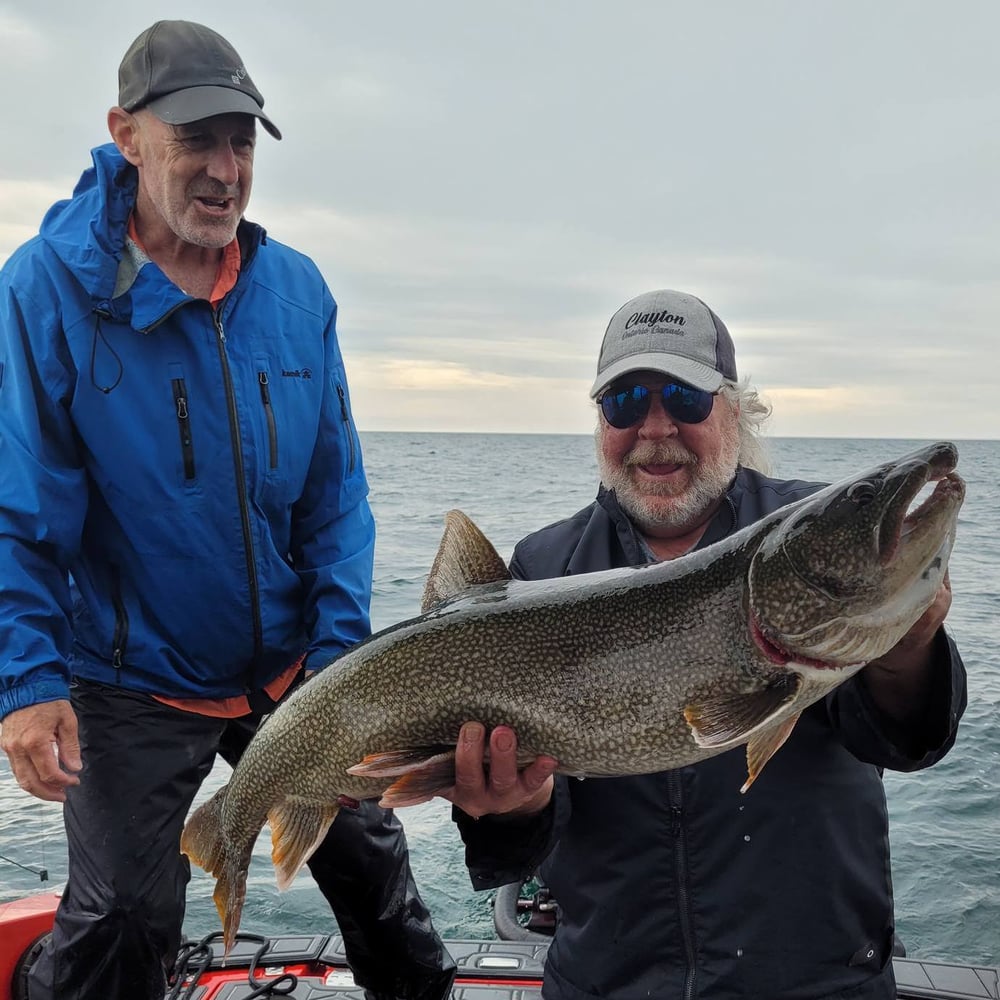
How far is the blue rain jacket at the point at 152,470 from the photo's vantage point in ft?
11.6

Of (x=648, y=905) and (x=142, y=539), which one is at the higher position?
(x=142, y=539)

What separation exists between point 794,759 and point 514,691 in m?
0.88

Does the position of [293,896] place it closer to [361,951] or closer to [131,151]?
[361,951]

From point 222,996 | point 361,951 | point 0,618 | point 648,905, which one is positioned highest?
point 0,618

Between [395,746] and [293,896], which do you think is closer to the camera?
[395,746]

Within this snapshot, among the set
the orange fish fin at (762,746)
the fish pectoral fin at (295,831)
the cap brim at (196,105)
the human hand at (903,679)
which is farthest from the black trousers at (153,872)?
the cap brim at (196,105)

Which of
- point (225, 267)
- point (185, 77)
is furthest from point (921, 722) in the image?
point (185, 77)

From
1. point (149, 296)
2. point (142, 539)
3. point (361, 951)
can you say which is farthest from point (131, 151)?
point (361, 951)

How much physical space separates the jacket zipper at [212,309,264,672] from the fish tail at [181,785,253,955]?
30.7 inches

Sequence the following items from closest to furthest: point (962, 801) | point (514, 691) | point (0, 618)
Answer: point (514, 691), point (0, 618), point (962, 801)

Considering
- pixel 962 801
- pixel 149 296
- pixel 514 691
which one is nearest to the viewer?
pixel 514 691

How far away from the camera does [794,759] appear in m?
2.89

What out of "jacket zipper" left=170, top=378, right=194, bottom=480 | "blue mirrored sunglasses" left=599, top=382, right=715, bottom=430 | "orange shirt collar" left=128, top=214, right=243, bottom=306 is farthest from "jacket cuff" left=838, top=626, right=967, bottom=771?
"orange shirt collar" left=128, top=214, right=243, bottom=306

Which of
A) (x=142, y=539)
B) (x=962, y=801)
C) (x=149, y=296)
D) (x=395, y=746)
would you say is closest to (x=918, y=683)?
(x=395, y=746)
